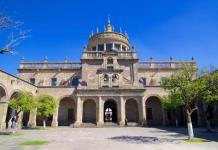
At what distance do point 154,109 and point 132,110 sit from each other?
4.19 metres

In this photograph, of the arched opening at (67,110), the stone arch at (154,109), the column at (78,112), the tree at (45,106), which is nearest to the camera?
the tree at (45,106)

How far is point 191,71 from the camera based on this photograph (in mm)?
18438

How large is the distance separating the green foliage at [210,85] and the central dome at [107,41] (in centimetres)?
3018

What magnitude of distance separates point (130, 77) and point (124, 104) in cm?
651

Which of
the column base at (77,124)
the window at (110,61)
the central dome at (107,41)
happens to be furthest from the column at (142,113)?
the central dome at (107,41)

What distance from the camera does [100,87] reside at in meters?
37.1

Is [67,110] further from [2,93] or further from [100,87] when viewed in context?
[2,93]

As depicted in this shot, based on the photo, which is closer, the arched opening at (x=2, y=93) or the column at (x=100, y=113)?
the arched opening at (x=2, y=93)

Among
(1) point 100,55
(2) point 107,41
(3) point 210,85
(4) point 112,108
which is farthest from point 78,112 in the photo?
(3) point 210,85

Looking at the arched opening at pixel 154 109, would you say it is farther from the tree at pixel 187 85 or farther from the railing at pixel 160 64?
the tree at pixel 187 85

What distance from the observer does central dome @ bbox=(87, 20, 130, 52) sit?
48.2 m

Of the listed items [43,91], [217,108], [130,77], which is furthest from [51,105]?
[217,108]

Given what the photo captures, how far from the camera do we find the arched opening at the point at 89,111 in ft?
125

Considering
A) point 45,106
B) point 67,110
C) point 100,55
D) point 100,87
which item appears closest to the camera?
point 45,106
